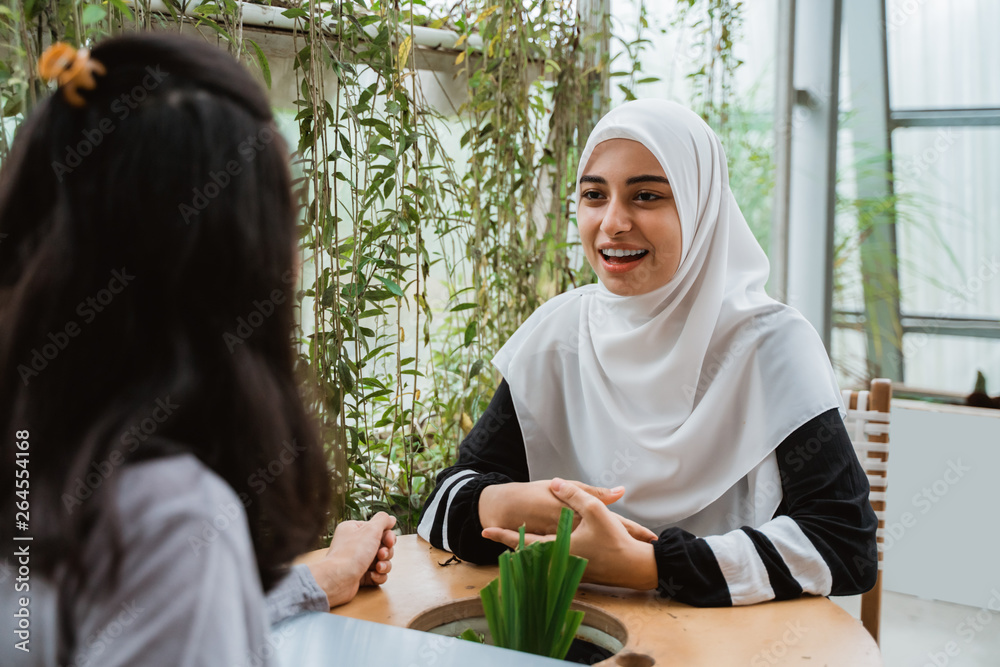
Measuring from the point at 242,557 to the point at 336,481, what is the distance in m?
1.00

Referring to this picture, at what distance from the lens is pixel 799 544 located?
1.16 metres

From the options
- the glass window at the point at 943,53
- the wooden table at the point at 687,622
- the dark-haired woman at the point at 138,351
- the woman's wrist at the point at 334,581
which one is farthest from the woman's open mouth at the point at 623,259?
the glass window at the point at 943,53

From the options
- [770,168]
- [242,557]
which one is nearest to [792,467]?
[242,557]

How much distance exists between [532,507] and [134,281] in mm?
847

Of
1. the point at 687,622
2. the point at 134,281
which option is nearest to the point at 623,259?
the point at 687,622

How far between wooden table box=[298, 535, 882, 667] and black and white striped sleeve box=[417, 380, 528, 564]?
1.6 inches

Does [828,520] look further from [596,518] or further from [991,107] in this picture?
[991,107]

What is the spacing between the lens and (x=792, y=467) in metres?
1.29

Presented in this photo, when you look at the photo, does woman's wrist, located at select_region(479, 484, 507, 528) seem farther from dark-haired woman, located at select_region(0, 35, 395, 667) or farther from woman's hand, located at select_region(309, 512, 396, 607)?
dark-haired woman, located at select_region(0, 35, 395, 667)

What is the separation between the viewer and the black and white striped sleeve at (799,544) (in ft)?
3.72

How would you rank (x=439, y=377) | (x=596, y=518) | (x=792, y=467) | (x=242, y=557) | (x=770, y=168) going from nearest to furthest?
(x=242, y=557) < (x=596, y=518) < (x=792, y=467) < (x=439, y=377) < (x=770, y=168)

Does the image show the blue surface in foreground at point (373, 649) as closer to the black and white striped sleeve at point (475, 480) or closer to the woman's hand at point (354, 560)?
the woman's hand at point (354, 560)

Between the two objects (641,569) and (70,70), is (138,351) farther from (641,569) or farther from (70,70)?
(641,569)

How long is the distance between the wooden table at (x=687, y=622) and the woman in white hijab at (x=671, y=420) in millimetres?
29
